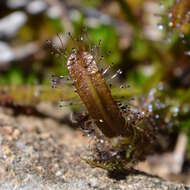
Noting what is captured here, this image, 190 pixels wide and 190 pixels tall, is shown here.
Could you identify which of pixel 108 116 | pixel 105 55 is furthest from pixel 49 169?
pixel 105 55

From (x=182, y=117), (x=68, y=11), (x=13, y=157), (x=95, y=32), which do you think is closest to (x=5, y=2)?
(x=68, y=11)

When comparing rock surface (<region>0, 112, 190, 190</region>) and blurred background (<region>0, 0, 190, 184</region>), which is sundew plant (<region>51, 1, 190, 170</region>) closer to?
rock surface (<region>0, 112, 190, 190</region>)

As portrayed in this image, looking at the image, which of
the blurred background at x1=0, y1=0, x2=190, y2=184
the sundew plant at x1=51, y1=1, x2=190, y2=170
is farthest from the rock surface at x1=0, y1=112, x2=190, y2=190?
the blurred background at x1=0, y1=0, x2=190, y2=184

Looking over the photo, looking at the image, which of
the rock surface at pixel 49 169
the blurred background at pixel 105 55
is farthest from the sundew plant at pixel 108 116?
the blurred background at pixel 105 55

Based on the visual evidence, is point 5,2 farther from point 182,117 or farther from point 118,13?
point 182,117

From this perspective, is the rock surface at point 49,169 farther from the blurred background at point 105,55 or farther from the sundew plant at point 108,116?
the blurred background at point 105,55

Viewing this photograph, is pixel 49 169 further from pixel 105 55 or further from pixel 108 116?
pixel 105 55
